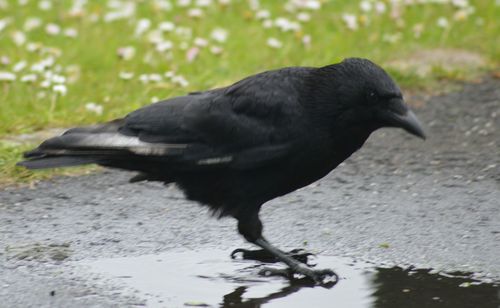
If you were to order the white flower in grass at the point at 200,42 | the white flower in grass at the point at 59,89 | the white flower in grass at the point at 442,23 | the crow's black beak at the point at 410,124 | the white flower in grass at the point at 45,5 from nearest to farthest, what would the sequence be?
the crow's black beak at the point at 410,124, the white flower in grass at the point at 59,89, the white flower in grass at the point at 200,42, the white flower in grass at the point at 442,23, the white flower in grass at the point at 45,5

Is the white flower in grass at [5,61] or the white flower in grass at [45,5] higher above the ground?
the white flower in grass at [45,5]

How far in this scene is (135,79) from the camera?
7.18 m

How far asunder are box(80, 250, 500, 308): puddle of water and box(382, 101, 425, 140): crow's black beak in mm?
584

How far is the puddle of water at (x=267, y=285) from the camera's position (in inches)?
162

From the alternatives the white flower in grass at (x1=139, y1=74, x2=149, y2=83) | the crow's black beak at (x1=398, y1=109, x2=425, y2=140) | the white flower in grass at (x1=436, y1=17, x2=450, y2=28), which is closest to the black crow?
the crow's black beak at (x1=398, y1=109, x2=425, y2=140)

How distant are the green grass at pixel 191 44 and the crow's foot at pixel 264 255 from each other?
65.3 inches

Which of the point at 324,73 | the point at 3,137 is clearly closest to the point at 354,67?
the point at 324,73

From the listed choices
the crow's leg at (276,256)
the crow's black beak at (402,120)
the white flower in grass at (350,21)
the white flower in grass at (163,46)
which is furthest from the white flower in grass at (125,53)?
the crow's black beak at (402,120)

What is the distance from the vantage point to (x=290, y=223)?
505 cm

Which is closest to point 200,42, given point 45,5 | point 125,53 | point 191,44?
point 191,44

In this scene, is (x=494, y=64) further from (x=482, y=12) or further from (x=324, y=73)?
(x=324, y=73)

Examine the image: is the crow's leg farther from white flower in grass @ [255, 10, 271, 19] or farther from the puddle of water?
white flower in grass @ [255, 10, 271, 19]

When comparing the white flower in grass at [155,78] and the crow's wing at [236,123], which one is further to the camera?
the white flower in grass at [155,78]

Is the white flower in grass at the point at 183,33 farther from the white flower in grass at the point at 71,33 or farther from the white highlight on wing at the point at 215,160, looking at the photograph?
the white highlight on wing at the point at 215,160
